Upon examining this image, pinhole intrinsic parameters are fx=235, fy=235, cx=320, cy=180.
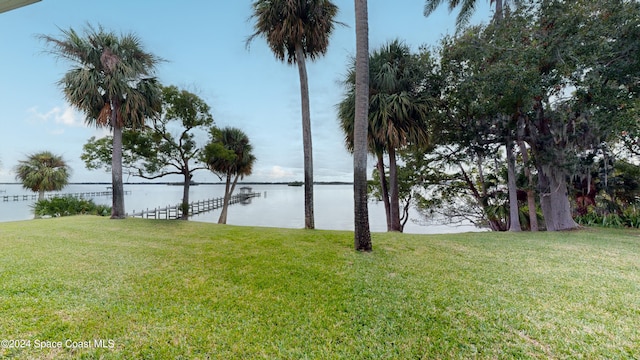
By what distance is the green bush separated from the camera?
1124cm

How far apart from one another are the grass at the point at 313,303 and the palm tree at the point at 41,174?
17380mm

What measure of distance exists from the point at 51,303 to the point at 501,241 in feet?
26.5

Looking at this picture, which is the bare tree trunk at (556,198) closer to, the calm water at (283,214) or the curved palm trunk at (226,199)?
the calm water at (283,214)

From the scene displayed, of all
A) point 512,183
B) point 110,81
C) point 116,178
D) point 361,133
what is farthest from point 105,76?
point 512,183

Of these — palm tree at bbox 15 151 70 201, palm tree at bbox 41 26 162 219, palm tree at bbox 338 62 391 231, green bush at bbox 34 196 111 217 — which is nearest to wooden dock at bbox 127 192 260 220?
green bush at bbox 34 196 111 217

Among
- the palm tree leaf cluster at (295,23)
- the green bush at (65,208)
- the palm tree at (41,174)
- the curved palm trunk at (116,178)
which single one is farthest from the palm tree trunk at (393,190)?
the palm tree at (41,174)

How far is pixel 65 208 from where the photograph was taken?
11641 millimetres

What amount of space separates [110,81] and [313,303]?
34.2 feet

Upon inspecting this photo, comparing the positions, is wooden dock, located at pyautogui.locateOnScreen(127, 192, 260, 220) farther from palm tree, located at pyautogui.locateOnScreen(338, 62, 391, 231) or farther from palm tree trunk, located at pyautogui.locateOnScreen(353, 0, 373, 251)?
palm tree trunk, located at pyautogui.locateOnScreen(353, 0, 373, 251)

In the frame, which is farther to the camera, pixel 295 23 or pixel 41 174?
pixel 41 174

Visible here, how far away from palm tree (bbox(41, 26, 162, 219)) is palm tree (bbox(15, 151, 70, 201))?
43.0 ft

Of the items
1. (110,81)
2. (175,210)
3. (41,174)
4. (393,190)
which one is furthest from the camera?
(175,210)

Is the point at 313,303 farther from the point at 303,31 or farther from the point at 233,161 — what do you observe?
the point at 233,161

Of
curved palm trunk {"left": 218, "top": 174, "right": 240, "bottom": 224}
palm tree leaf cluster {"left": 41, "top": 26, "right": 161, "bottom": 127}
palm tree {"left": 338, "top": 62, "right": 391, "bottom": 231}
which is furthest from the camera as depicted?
curved palm trunk {"left": 218, "top": 174, "right": 240, "bottom": 224}
